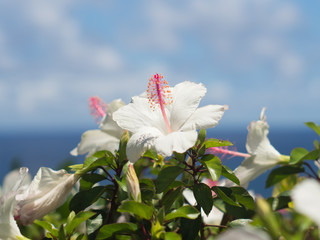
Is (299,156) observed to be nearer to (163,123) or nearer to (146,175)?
Answer: (163,123)

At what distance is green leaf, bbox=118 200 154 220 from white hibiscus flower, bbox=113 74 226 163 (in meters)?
0.13

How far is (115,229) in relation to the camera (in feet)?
2.87

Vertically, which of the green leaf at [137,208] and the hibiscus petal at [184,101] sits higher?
the hibiscus petal at [184,101]

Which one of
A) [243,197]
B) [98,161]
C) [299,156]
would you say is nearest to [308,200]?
[243,197]

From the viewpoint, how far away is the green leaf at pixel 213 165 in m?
0.94

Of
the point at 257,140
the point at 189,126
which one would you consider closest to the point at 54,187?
the point at 189,126

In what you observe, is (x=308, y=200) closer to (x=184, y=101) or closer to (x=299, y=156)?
(x=184, y=101)

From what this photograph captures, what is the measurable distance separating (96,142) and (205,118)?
1.66 feet

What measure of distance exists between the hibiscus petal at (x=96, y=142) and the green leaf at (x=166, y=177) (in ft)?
1.07

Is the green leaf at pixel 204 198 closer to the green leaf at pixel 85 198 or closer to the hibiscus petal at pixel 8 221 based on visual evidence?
the green leaf at pixel 85 198

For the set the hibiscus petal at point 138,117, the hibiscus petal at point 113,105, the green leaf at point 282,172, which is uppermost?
the hibiscus petal at point 113,105

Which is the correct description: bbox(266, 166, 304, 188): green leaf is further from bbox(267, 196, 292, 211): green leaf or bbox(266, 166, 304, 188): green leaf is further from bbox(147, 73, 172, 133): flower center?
bbox(147, 73, 172, 133): flower center

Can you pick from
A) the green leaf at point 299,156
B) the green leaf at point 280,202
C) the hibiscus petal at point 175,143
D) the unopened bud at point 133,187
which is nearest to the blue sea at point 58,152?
the green leaf at point 280,202

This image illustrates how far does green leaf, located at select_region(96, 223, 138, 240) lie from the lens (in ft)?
2.85
